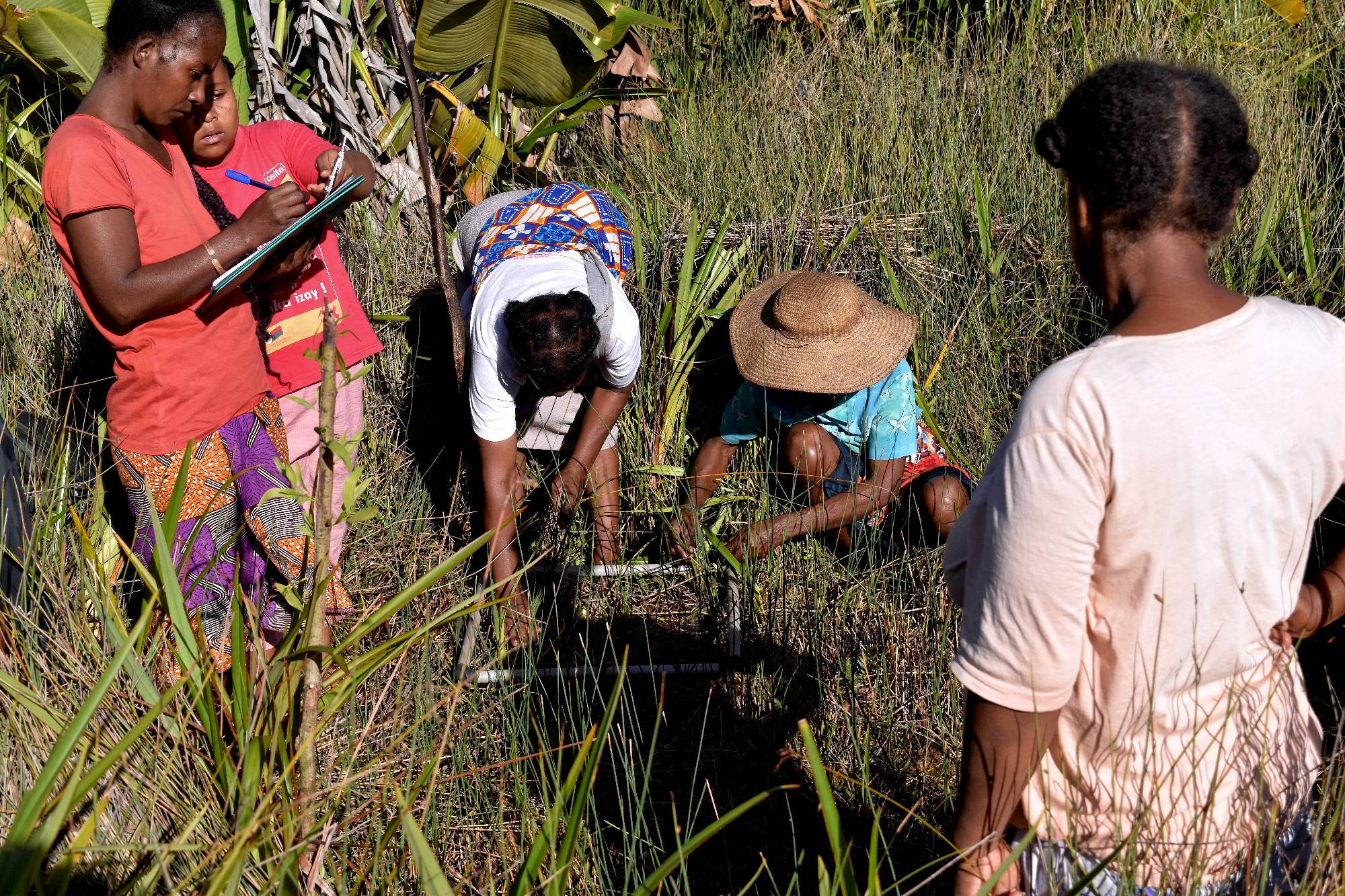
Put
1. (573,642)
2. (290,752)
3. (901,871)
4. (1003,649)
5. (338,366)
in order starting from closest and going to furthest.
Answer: (1003,649) < (338,366) < (290,752) < (901,871) < (573,642)

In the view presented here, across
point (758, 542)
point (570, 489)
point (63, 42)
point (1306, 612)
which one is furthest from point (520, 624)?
point (63, 42)

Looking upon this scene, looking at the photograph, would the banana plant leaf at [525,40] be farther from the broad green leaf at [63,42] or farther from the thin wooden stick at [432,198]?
the thin wooden stick at [432,198]

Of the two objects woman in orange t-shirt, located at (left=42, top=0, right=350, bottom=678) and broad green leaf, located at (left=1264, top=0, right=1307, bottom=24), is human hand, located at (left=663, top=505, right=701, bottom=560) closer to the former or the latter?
woman in orange t-shirt, located at (left=42, top=0, right=350, bottom=678)

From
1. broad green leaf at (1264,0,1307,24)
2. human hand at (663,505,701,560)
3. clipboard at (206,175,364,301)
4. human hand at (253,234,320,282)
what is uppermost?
clipboard at (206,175,364,301)

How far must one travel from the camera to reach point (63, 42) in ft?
11.8

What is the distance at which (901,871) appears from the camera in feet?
6.95

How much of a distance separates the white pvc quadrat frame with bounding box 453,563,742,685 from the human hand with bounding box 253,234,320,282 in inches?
37.9

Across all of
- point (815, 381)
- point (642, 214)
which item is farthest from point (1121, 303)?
point (642, 214)

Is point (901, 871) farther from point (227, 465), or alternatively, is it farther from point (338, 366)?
point (227, 465)

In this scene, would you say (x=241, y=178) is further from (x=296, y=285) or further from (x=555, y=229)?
(x=555, y=229)

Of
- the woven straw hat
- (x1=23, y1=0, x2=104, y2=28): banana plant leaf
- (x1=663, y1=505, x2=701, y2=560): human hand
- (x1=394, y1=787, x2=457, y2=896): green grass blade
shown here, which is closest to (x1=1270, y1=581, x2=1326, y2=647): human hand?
(x1=394, y1=787, x2=457, y2=896): green grass blade

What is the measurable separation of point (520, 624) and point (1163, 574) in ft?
6.40

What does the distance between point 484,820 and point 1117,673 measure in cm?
148

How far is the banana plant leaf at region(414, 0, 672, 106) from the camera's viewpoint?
392 centimetres
